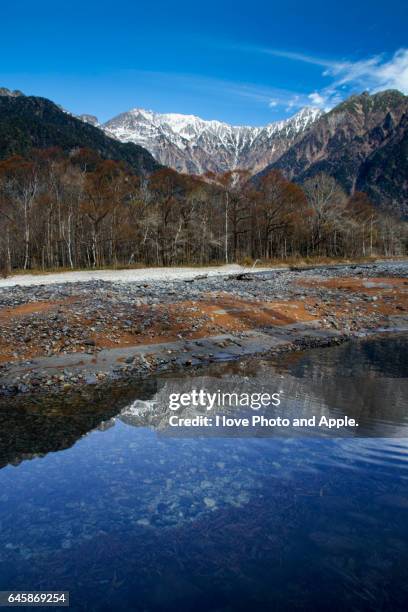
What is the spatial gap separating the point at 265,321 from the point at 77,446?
1087cm

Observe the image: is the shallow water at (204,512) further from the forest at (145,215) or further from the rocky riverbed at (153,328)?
the forest at (145,215)

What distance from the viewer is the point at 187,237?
57.1 m

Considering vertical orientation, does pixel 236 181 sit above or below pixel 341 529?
above

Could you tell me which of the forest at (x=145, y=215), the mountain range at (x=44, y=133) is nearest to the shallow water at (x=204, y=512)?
the forest at (x=145, y=215)

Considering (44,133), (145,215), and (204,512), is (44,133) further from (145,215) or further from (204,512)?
(204,512)

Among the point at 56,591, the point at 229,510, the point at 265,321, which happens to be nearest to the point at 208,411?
the point at 229,510

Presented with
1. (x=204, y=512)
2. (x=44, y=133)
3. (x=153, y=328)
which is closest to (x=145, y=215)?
(x=153, y=328)

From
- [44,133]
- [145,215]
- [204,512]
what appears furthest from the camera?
[44,133]

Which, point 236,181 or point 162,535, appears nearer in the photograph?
point 162,535

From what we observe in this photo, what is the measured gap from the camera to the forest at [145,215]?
53.0 m

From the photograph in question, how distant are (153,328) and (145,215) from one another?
44046mm

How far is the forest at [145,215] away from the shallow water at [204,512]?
143ft

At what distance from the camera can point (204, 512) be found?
14.8 ft

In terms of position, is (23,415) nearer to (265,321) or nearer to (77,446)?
(77,446)
